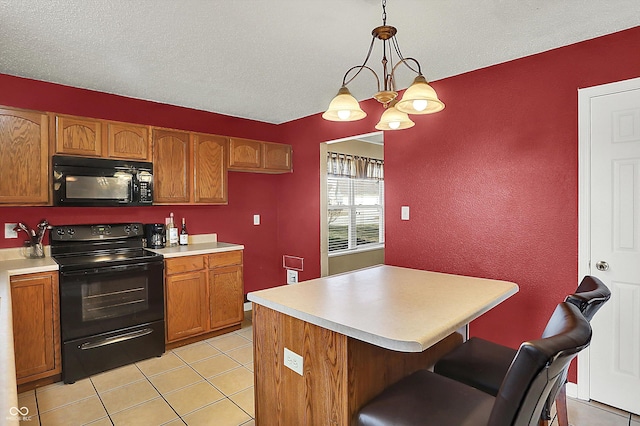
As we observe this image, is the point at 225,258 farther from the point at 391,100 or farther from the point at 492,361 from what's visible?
the point at 492,361

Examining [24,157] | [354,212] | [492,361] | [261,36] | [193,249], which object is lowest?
[492,361]

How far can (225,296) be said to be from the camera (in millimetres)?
3594

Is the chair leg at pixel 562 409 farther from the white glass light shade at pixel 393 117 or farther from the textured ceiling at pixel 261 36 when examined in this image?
the textured ceiling at pixel 261 36

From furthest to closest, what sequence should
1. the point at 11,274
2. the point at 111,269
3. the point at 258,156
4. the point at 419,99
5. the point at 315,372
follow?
the point at 258,156 → the point at 111,269 → the point at 11,274 → the point at 419,99 → the point at 315,372

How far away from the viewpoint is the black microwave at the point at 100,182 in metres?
2.83

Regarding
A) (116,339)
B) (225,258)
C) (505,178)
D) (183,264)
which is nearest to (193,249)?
(183,264)

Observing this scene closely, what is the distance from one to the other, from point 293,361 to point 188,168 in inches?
102

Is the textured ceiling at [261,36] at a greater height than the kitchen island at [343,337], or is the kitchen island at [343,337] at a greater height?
the textured ceiling at [261,36]

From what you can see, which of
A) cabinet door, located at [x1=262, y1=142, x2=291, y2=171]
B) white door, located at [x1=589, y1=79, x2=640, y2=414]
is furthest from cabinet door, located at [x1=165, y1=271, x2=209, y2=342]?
white door, located at [x1=589, y1=79, x2=640, y2=414]

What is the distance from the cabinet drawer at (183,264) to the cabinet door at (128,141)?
100cm

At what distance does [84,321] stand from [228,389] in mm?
1261

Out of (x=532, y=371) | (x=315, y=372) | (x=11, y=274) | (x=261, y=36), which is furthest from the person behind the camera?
(x=11, y=274)

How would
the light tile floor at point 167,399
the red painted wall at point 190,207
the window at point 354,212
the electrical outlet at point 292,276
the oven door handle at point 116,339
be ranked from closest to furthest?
the light tile floor at point 167,399, the oven door handle at point 116,339, the red painted wall at point 190,207, the electrical outlet at point 292,276, the window at point 354,212

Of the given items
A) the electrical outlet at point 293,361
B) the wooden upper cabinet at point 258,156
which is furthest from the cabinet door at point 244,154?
the electrical outlet at point 293,361
